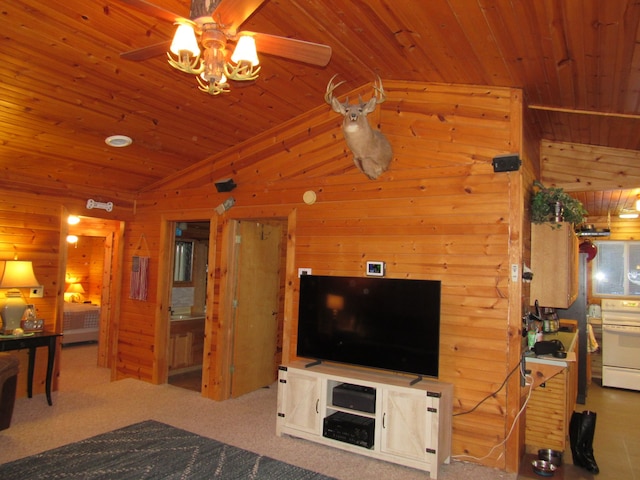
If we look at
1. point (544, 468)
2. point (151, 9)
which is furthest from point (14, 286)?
point (544, 468)

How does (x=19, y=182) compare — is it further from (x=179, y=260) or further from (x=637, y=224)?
(x=637, y=224)

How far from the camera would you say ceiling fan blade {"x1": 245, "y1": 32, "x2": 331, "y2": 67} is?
223cm

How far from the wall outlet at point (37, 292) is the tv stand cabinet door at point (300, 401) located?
2.94 metres

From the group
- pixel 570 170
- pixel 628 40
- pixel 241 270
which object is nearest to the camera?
pixel 628 40

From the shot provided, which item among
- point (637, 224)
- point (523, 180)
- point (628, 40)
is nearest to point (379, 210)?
point (523, 180)

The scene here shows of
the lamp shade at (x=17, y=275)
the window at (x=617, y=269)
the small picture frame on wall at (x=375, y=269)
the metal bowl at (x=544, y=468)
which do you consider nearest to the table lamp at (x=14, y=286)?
the lamp shade at (x=17, y=275)

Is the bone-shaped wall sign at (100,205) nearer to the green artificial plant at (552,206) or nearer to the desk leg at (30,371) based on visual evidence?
the desk leg at (30,371)

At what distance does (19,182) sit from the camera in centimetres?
476

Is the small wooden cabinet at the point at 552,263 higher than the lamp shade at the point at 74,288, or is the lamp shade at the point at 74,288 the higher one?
the small wooden cabinet at the point at 552,263

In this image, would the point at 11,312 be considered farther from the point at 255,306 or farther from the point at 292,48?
the point at 292,48

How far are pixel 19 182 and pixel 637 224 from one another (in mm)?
8287

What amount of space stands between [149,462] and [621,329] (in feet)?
20.2

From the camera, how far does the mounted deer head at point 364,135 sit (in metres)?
3.30

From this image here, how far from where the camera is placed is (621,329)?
20.3 ft
